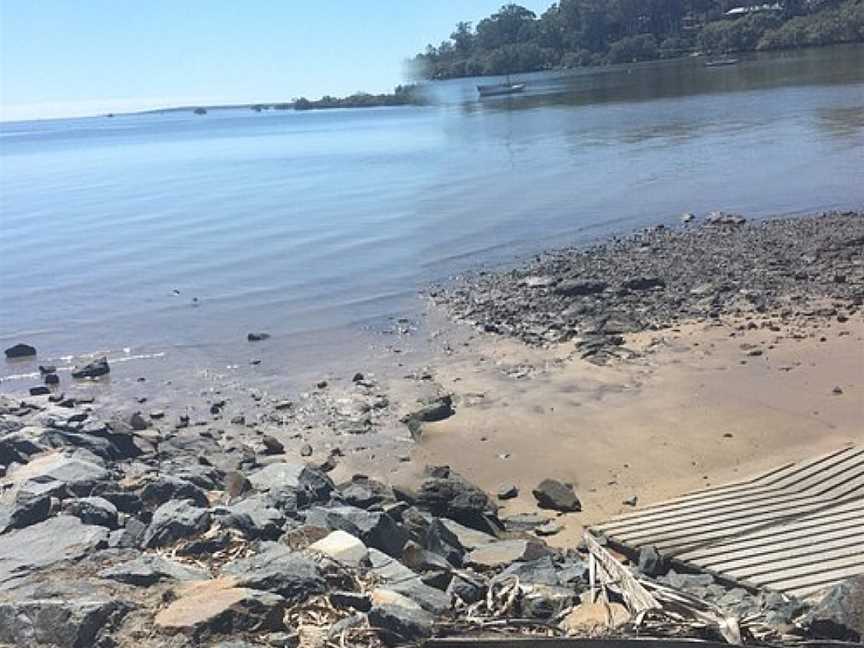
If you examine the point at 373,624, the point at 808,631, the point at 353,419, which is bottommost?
the point at 353,419

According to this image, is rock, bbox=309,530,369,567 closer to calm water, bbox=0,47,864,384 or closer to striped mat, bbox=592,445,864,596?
striped mat, bbox=592,445,864,596

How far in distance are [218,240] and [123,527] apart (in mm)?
19969

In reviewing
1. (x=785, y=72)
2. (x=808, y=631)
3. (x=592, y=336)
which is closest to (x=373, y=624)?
(x=808, y=631)

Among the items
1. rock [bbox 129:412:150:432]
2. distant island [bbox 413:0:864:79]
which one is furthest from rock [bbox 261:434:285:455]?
distant island [bbox 413:0:864:79]

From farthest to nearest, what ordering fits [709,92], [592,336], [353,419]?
1. [709,92]
2. [592,336]
3. [353,419]

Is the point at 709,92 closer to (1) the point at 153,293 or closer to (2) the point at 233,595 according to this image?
(1) the point at 153,293

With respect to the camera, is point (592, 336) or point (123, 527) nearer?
point (123, 527)

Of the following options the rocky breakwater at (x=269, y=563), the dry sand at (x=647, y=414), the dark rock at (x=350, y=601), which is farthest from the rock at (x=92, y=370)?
→ the dark rock at (x=350, y=601)

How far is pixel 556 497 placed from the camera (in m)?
9.16

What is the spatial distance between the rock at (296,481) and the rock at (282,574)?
2380mm

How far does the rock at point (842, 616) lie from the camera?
5.13 meters

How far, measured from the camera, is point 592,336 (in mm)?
14102

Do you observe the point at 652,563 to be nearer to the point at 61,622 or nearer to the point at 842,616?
the point at 842,616

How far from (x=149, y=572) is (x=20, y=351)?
12.4m
